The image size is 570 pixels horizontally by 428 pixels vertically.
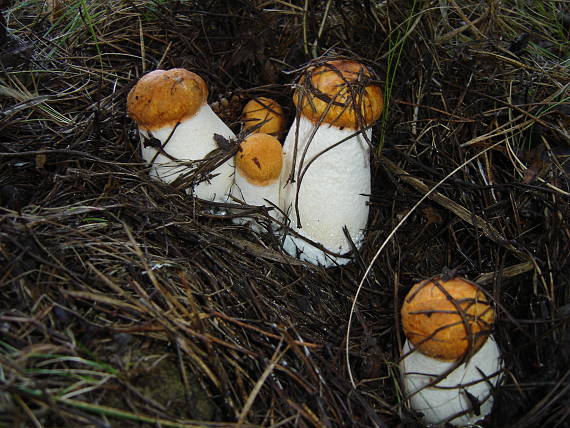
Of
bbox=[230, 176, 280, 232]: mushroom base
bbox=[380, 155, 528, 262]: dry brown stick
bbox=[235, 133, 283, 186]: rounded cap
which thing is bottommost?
bbox=[230, 176, 280, 232]: mushroom base

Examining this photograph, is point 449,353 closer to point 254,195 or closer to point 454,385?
point 454,385

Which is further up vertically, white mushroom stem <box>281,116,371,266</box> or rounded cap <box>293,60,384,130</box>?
rounded cap <box>293,60,384,130</box>

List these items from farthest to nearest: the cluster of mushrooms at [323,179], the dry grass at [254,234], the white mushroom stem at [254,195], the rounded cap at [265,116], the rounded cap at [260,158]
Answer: the rounded cap at [265,116] → the white mushroom stem at [254,195] → the rounded cap at [260,158] → the cluster of mushrooms at [323,179] → the dry grass at [254,234]

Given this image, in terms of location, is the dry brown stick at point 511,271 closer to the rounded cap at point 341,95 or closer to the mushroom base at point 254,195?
the rounded cap at point 341,95

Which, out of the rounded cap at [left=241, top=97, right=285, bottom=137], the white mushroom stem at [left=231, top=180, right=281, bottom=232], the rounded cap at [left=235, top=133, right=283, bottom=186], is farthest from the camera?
the rounded cap at [left=241, top=97, right=285, bottom=137]

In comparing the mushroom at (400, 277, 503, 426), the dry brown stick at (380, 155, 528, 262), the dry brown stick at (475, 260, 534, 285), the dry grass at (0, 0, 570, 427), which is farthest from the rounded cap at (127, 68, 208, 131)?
the dry brown stick at (475, 260, 534, 285)

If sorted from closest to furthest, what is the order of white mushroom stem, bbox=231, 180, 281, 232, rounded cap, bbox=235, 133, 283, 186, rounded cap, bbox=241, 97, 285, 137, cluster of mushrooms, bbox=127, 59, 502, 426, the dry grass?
the dry grass < cluster of mushrooms, bbox=127, 59, 502, 426 < rounded cap, bbox=235, 133, 283, 186 < white mushroom stem, bbox=231, 180, 281, 232 < rounded cap, bbox=241, 97, 285, 137

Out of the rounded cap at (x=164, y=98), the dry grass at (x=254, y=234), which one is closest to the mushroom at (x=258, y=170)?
the dry grass at (x=254, y=234)

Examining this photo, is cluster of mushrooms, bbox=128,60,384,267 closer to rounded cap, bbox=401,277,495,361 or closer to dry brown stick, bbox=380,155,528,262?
dry brown stick, bbox=380,155,528,262
